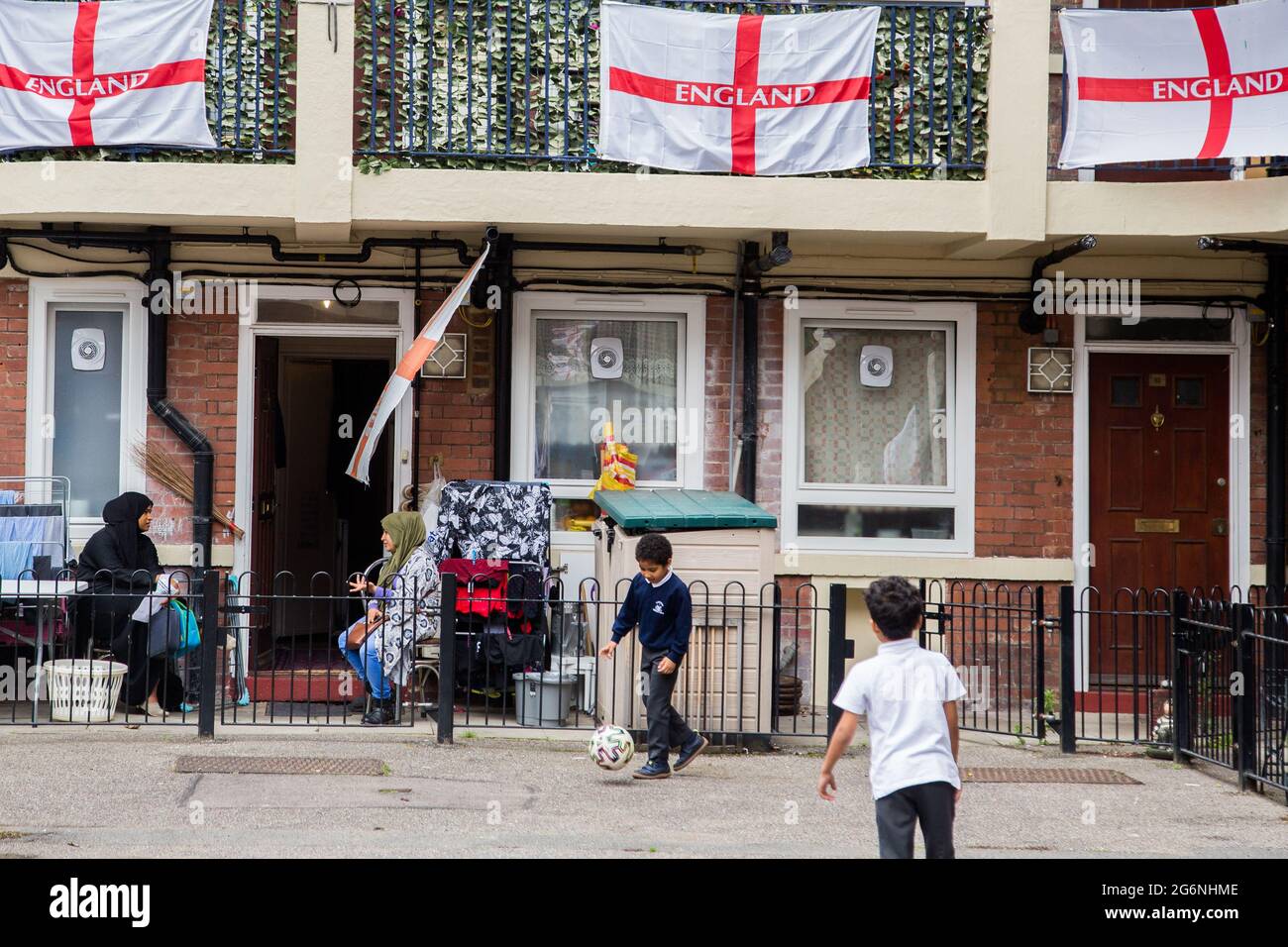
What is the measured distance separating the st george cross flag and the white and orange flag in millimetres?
4512

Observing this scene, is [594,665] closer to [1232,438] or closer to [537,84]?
[537,84]

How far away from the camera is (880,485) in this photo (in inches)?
452

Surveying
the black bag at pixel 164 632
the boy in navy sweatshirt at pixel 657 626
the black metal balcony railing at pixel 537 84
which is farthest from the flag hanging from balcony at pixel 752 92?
the black bag at pixel 164 632

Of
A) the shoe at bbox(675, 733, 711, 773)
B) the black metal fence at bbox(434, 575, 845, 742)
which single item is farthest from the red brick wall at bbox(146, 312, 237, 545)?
the shoe at bbox(675, 733, 711, 773)

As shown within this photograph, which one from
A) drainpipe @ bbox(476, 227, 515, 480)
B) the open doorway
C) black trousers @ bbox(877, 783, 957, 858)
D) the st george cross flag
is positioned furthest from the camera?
the open doorway

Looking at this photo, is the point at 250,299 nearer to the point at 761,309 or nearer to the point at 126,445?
the point at 126,445

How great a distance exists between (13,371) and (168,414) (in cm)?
127

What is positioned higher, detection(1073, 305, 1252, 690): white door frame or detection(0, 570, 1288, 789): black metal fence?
detection(1073, 305, 1252, 690): white door frame

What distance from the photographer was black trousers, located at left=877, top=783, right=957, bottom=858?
5.12 m

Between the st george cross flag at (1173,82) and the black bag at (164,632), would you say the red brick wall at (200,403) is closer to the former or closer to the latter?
the black bag at (164,632)

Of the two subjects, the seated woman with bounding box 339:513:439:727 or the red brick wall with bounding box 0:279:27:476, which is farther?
the red brick wall with bounding box 0:279:27:476

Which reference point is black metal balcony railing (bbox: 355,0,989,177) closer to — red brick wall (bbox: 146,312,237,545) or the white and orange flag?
the white and orange flag

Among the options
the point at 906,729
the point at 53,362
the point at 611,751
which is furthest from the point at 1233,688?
the point at 53,362

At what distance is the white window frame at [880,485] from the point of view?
1136 cm
